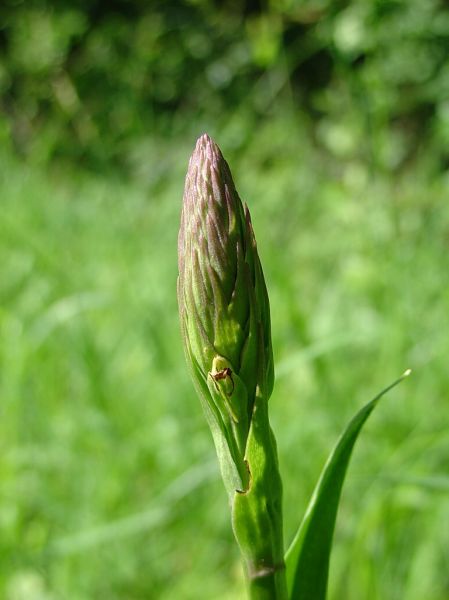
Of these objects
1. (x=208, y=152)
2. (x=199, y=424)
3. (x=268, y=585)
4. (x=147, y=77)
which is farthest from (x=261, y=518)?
(x=147, y=77)

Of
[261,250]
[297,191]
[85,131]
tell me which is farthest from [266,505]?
[85,131]

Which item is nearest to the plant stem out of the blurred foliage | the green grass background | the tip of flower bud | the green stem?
the green stem

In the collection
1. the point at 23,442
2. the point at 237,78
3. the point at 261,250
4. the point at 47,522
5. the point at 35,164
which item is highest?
the point at 237,78

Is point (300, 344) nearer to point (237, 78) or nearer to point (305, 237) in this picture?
point (305, 237)

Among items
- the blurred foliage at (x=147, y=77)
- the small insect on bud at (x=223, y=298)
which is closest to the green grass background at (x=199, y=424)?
the small insect on bud at (x=223, y=298)

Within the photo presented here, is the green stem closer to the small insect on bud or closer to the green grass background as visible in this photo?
the small insect on bud

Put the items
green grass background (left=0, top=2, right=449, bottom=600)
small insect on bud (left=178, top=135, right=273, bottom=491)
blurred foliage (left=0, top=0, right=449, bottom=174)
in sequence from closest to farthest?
small insect on bud (left=178, top=135, right=273, bottom=491) → green grass background (left=0, top=2, right=449, bottom=600) → blurred foliage (left=0, top=0, right=449, bottom=174)
